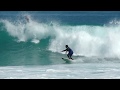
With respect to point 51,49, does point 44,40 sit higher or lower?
higher

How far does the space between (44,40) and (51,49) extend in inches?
35.5

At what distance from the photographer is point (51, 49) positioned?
11055 millimetres

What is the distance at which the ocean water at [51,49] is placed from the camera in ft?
26.2

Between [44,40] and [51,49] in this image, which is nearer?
[51,49]

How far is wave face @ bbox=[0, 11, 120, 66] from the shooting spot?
10.3 m

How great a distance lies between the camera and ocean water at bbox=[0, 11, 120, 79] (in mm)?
7992

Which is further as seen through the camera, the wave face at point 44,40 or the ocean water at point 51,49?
the wave face at point 44,40

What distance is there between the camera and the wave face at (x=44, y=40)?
10266mm

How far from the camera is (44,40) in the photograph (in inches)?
467

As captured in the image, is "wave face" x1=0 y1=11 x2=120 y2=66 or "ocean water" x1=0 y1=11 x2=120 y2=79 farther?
"wave face" x1=0 y1=11 x2=120 y2=66
